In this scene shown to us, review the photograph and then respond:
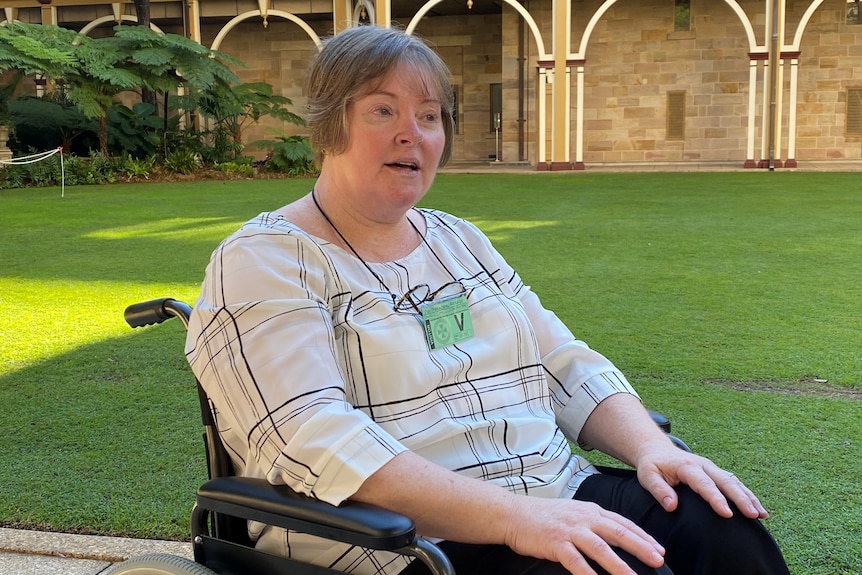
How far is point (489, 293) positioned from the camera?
6.65 ft

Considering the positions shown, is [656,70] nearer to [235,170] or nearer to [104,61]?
[235,170]

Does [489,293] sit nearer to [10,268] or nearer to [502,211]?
[10,268]

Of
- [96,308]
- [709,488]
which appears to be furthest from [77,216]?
[709,488]

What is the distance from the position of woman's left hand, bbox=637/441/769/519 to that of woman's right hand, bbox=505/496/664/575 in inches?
10.4

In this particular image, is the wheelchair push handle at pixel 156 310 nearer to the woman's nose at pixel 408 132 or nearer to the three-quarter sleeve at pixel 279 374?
the three-quarter sleeve at pixel 279 374

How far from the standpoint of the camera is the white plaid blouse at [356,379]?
1.56 m

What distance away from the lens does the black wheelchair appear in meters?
1.37

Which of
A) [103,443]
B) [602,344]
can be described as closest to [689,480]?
[103,443]

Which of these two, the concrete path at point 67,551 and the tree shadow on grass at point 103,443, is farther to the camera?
the tree shadow on grass at point 103,443

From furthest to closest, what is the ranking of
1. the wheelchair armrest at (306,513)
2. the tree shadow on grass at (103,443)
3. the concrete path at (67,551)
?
the tree shadow on grass at (103,443)
the concrete path at (67,551)
the wheelchair armrest at (306,513)

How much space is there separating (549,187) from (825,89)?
10.5 meters

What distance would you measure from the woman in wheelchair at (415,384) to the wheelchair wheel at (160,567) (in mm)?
133

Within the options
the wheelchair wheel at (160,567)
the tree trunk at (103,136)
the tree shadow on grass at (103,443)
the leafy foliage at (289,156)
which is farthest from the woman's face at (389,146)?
the tree trunk at (103,136)

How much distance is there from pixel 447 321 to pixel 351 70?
537 mm
